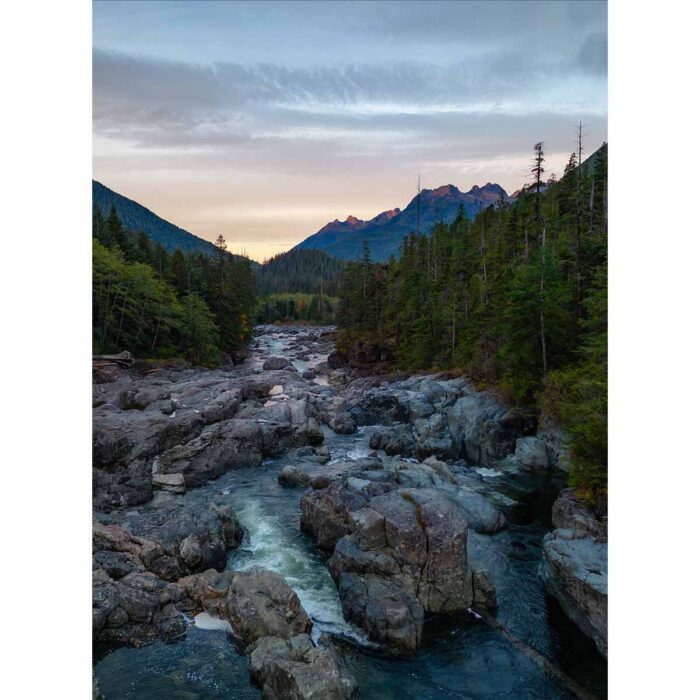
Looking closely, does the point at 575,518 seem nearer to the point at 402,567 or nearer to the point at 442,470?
the point at 402,567

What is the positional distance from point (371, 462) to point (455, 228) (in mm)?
45454

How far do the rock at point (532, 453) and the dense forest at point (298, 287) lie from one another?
70.0 m

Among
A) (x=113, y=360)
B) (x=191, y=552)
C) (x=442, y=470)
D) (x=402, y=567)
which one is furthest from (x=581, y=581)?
(x=113, y=360)

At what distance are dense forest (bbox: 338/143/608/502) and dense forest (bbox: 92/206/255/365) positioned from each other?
12956 millimetres

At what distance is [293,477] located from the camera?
17.3 meters

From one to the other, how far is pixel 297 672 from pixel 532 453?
14.1 m

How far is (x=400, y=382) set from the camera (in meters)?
32.9

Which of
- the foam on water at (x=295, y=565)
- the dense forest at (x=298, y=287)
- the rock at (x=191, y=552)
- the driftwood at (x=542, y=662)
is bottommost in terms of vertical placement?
the driftwood at (x=542, y=662)

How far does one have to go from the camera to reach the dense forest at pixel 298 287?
9856cm

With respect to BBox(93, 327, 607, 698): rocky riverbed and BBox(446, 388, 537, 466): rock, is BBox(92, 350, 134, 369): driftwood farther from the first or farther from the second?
BBox(446, 388, 537, 466): rock

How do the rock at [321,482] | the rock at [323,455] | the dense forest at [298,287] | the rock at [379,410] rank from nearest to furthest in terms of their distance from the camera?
the rock at [321,482]
the rock at [323,455]
the rock at [379,410]
the dense forest at [298,287]

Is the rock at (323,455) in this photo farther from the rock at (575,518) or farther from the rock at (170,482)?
the rock at (575,518)

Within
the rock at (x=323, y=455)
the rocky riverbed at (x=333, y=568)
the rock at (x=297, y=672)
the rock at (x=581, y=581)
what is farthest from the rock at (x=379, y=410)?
the rock at (x=297, y=672)
